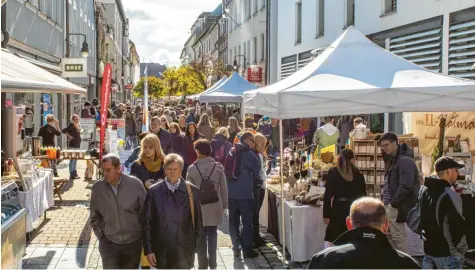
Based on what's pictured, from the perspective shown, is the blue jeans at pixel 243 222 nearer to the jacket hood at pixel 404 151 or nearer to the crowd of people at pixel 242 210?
the crowd of people at pixel 242 210

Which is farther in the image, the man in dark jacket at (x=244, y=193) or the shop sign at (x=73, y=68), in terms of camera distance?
the shop sign at (x=73, y=68)

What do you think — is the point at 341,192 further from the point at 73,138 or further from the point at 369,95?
the point at 73,138

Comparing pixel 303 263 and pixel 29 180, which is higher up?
pixel 29 180

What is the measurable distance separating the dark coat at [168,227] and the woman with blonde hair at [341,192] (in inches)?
75.6

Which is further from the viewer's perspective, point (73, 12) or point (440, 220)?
point (73, 12)

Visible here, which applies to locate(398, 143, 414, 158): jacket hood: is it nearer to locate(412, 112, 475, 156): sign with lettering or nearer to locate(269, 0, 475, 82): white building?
locate(412, 112, 475, 156): sign with lettering

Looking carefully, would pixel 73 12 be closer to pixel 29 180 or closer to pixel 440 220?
pixel 29 180

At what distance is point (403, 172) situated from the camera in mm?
7121

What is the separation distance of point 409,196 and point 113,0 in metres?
55.3

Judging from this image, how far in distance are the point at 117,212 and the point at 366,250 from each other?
297 cm

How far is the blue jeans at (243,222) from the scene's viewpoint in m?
7.93

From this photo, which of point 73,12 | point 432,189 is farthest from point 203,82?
point 432,189

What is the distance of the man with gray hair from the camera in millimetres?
5555

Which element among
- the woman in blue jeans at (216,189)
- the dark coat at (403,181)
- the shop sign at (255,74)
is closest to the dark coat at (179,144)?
the woman in blue jeans at (216,189)
